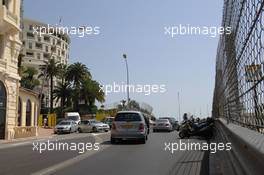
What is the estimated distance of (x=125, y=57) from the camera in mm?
68250

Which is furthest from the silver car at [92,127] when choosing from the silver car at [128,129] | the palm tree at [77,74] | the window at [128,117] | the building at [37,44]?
the building at [37,44]

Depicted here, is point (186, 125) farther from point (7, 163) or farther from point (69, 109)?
point (69, 109)

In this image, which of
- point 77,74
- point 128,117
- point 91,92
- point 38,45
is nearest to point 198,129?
point 128,117

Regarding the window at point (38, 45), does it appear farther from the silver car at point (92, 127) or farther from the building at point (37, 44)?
the silver car at point (92, 127)

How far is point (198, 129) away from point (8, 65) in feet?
50.0

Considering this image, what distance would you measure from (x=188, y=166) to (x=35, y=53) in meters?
116

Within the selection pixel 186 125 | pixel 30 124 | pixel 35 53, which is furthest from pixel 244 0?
pixel 35 53

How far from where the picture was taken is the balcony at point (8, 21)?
30484 mm

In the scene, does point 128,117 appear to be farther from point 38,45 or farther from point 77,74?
point 38,45

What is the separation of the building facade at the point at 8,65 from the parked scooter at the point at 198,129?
13.2 meters

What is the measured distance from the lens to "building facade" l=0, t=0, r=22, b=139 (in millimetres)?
30812

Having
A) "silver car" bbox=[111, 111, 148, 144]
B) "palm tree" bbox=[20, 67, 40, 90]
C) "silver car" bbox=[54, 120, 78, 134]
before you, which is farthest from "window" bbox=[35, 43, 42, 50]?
"silver car" bbox=[111, 111, 148, 144]

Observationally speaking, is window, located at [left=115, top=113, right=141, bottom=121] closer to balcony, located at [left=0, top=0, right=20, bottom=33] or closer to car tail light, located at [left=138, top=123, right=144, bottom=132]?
car tail light, located at [left=138, top=123, right=144, bottom=132]

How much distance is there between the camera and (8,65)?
3189 centimetres
